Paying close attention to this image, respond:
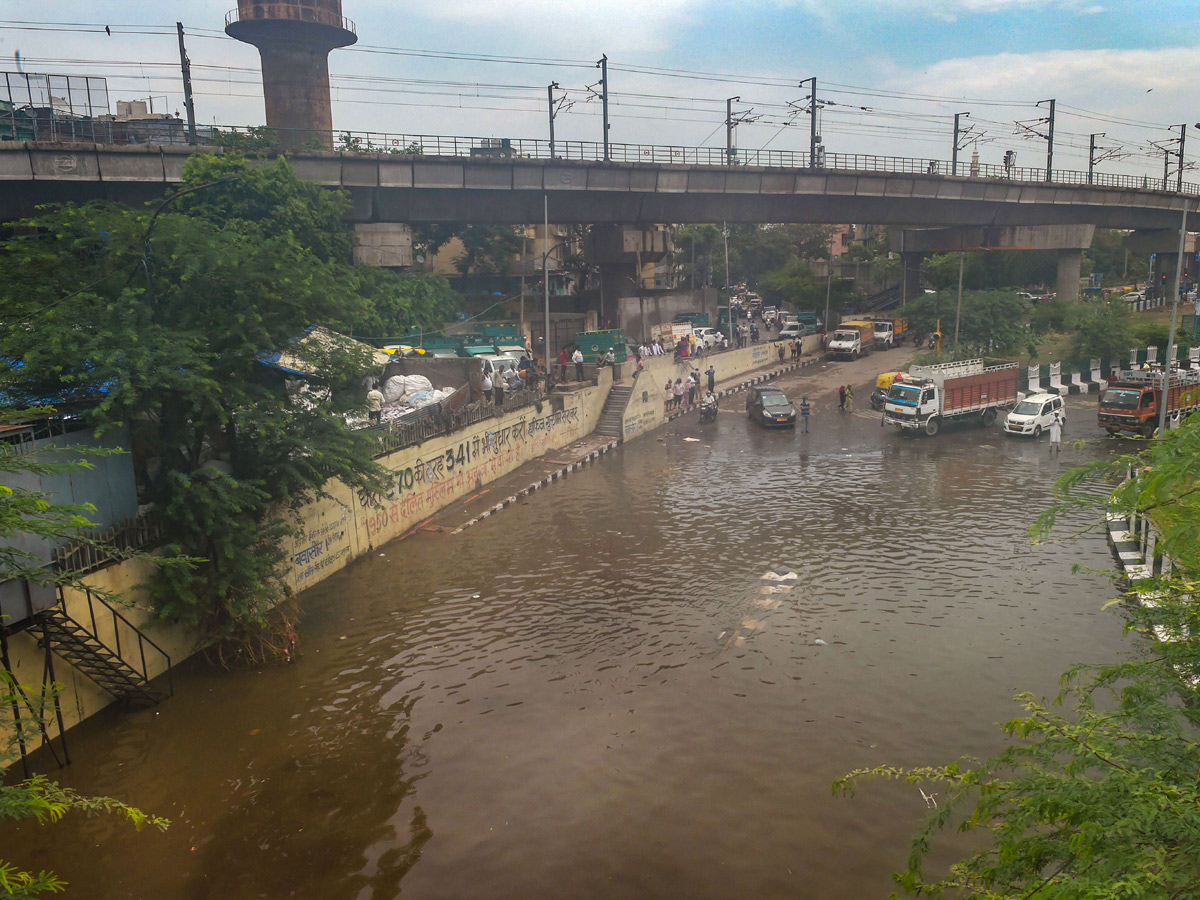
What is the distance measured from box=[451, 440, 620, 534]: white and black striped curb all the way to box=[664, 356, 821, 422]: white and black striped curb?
7.09 m

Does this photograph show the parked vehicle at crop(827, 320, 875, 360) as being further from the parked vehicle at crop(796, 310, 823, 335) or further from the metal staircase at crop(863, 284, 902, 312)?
the metal staircase at crop(863, 284, 902, 312)

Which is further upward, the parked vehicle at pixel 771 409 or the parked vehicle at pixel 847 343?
the parked vehicle at pixel 847 343

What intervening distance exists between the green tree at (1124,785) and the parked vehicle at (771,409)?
97.6 ft

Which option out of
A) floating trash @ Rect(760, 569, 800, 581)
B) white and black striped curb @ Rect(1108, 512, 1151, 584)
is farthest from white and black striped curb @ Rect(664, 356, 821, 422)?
floating trash @ Rect(760, 569, 800, 581)

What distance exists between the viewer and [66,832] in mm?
10734

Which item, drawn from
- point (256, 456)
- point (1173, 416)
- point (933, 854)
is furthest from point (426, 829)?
point (1173, 416)

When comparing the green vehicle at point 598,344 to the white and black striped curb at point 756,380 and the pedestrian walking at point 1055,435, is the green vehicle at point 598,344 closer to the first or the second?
the white and black striped curb at point 756,380

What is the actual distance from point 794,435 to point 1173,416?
13963 millimetres

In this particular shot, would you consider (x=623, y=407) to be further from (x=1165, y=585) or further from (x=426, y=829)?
(x=1165, y=585)

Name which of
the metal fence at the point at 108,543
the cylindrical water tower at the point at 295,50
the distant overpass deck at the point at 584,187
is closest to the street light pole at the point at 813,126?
the distant overpass deck at the point at 584,187

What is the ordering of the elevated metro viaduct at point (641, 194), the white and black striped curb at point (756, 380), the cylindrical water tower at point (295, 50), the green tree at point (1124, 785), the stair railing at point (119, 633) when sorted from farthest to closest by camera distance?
1. the cylindrical water tower at point (295, 50)
2. the white and black striped curb at point (756, 380)
3. the elevated metro viaduct at point (641, 194)
4. the stair railing at point (119, 633)
5. the green tree at point (1124, 785)

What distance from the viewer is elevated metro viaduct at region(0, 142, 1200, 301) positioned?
33875mm

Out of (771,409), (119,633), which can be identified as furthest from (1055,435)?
(119,633)

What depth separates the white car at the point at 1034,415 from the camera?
33.1 meters
